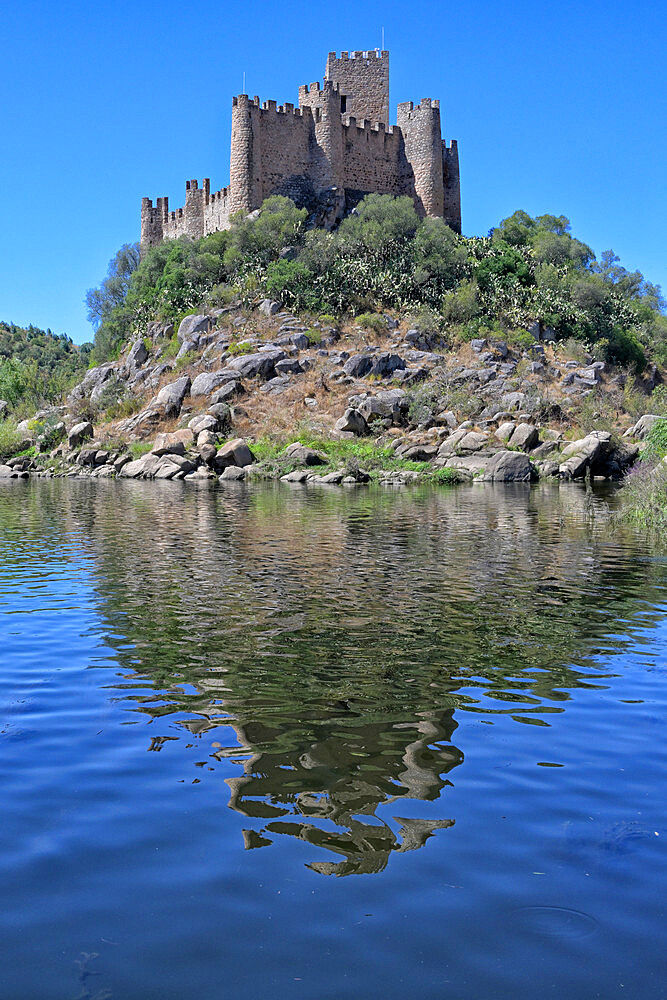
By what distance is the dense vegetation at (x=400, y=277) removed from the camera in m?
56.2

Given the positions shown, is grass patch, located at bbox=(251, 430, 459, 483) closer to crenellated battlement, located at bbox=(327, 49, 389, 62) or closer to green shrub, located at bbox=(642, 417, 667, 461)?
green shrub, located at bbox=(642, 417, 667, 461)

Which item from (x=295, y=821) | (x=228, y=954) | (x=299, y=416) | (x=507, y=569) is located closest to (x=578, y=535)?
(x=507, y=569)

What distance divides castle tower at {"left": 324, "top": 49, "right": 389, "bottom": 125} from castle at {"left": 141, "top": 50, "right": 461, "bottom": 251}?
7 centimetres

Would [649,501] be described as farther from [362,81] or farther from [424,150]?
[362,81]

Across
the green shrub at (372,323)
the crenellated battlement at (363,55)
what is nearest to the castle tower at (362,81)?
the crenellated battlement at (363,55)

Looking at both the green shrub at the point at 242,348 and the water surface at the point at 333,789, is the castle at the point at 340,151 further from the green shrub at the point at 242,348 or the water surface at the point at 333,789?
the water surface at the point at 333,789

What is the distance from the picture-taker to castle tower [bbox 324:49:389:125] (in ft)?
207

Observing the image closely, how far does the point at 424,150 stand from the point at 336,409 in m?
27.2

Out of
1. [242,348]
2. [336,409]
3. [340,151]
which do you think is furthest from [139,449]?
[340,151]

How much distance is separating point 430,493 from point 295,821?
26.4 meters

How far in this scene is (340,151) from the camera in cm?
6216

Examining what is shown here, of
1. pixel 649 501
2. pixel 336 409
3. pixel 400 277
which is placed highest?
pixel 400 277

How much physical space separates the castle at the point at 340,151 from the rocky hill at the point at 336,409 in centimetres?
1135

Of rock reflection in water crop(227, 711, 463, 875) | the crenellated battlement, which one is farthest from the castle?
rock reflection in water crop(227, 711, 463, 875)
